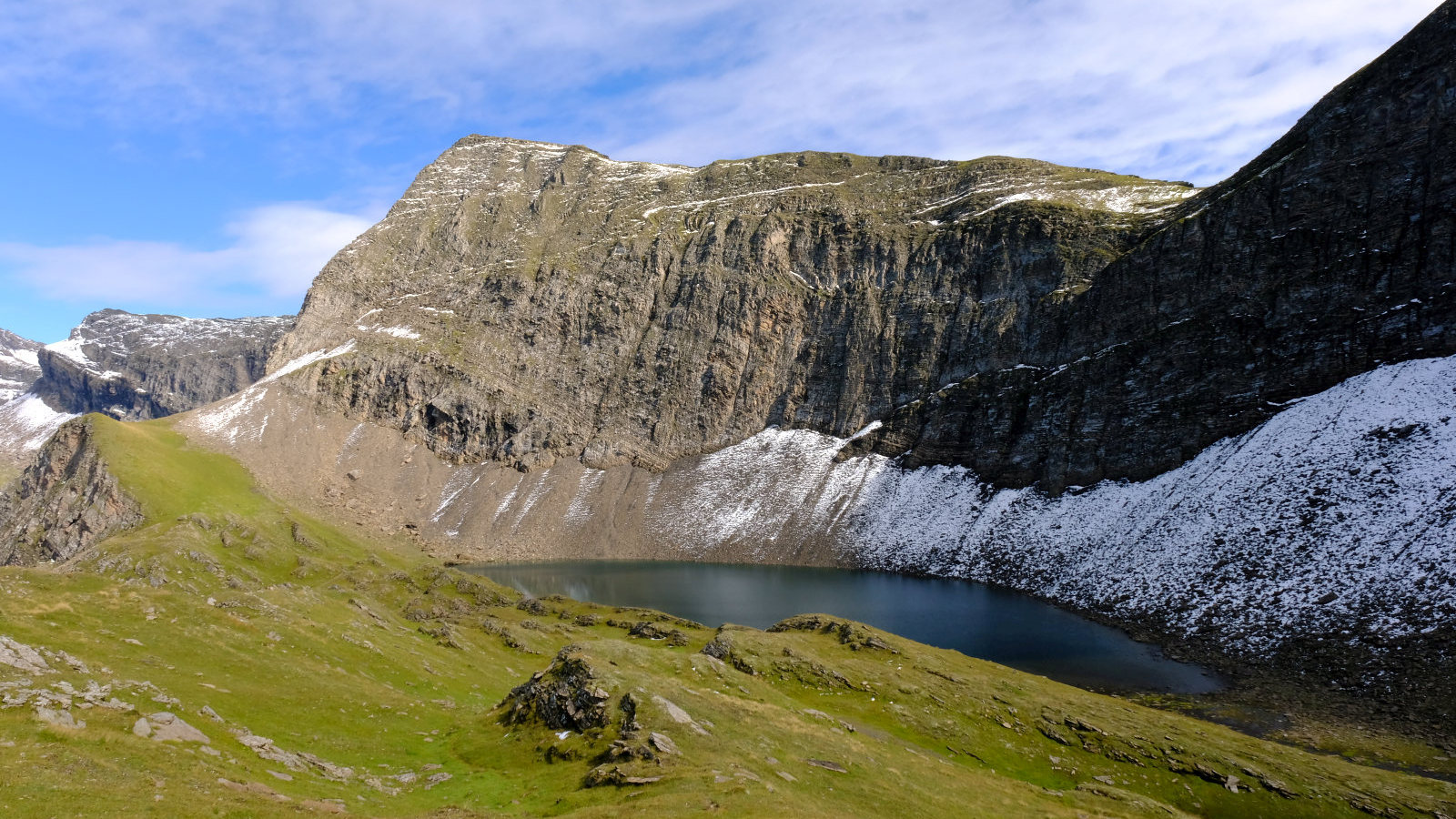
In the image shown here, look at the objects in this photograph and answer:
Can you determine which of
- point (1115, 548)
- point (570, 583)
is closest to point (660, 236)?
point (570, 583)

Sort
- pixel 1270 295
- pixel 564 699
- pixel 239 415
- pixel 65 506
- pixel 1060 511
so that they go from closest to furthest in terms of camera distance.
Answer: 1. pixel 564 699
2. pixel 1270 295
3. pixel 65 506
4. pixel 1060 511
5. pixel 239 415

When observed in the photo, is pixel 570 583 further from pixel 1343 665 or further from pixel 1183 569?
pixel 1343 665

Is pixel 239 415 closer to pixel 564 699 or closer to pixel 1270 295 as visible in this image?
pixel 564 699

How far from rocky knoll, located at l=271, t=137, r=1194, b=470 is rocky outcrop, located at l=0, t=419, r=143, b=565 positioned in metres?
49.8

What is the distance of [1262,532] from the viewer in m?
71.8

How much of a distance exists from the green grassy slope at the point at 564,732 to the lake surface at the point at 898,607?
10.9m

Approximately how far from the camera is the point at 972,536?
112 metres

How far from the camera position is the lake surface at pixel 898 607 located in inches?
2477

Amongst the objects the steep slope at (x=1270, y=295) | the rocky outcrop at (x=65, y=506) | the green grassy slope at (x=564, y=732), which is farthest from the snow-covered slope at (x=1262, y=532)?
the rocky outcrop at (x=65, y=506)

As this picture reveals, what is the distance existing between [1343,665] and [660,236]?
161986 millimetres

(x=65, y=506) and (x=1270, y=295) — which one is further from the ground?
(x=1270, y=295)

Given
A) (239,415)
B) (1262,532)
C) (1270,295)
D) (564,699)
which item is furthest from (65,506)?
(1270,295)

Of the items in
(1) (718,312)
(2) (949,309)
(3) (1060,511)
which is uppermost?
(1) (718,312)

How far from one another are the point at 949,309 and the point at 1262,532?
87.6 metres
